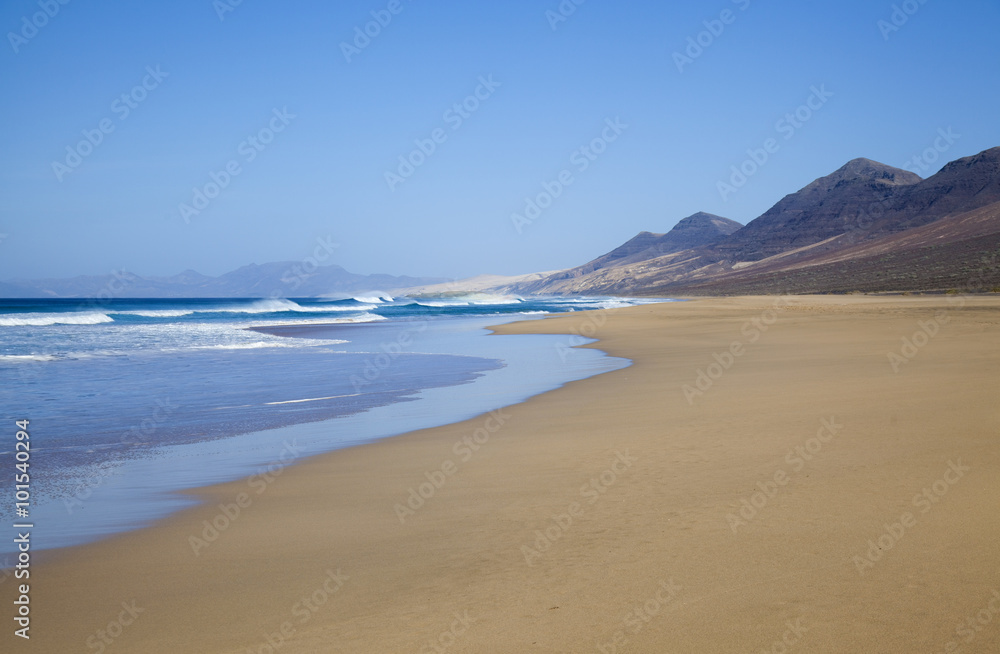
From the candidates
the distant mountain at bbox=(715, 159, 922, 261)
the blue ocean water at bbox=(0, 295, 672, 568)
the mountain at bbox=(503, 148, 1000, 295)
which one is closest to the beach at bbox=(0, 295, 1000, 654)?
the blue ocean water at bbox=(0, 295, 672, 568)

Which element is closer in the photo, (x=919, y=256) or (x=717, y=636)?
(x=717, y=636)

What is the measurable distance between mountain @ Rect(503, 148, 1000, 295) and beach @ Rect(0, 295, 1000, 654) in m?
46.6

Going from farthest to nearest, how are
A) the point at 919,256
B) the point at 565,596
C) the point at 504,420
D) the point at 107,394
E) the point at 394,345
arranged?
the point at 919,256
the point at 394,345
the point at 107,394
the point at 504,420
the point at 565,596

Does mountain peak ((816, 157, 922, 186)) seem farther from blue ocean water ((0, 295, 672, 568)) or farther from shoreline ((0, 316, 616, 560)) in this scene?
shoreline ((0, 316, 616, 560))

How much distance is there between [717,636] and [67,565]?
411 centimetres

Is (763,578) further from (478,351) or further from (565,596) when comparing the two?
(478,351)

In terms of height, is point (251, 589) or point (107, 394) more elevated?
point (107, 394)

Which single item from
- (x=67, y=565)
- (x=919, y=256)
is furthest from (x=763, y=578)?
(x=919, y=256)

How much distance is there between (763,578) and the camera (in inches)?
142

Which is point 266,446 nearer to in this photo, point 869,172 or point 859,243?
point 859,243

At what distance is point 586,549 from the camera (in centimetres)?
417

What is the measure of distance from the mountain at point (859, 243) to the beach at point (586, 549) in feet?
153

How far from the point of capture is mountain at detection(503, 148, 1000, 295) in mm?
61469

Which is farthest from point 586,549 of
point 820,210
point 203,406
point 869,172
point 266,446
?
point 869,172
